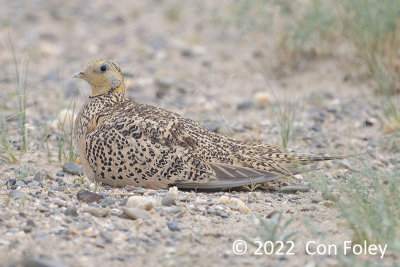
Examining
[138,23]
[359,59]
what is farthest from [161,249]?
[138,23]

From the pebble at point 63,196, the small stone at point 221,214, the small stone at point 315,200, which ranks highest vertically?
the pebble at point 63,196

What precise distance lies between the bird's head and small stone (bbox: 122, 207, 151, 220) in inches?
55.3

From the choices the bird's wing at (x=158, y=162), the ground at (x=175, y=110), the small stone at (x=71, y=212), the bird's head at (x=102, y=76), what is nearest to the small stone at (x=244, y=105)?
the ground at (x=175, y=110)

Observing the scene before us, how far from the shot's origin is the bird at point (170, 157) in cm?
450

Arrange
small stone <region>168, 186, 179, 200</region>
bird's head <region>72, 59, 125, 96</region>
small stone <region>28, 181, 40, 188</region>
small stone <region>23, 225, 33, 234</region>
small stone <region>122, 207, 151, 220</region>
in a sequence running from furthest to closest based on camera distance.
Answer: bird's head <region>72, 59, 125, 96</region>, small stone <region>28, 181, 40, 188</region>, small stone <region>168, 186, 179, 200</region>, small stone <region>122, 207, 151, 220</region>, small stone <region>23, 225, 33, 234</region>

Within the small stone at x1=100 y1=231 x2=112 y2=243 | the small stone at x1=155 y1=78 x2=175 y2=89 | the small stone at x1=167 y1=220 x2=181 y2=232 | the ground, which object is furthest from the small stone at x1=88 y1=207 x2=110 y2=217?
the small stone at x1=155 y1=78 x2=175 y2=89

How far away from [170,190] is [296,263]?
4.13 ft

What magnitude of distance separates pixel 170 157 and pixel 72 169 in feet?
3.09

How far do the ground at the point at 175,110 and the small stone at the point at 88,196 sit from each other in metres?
0.03

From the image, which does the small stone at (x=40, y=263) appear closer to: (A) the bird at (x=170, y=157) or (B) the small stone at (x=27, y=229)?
(B) the small stone at (x=27, y=229)

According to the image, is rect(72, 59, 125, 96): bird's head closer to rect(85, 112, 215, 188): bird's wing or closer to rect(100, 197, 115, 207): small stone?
rect(85, 112, 215, 188): bird's wing

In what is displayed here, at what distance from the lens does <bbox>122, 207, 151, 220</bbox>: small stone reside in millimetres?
3934

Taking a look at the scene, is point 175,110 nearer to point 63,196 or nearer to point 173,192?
point 173,192

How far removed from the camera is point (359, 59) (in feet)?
25.0
